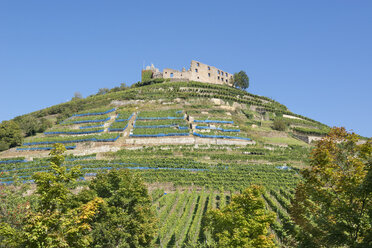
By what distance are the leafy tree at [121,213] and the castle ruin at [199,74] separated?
64.1 metres

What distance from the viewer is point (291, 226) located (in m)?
15.0

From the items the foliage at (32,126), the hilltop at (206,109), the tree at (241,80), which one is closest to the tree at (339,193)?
the hilltop at (206,109)

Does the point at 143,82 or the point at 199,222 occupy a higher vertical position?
the point at 143,82

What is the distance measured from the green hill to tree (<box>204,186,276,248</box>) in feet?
6.08

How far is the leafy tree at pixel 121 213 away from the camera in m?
19.4

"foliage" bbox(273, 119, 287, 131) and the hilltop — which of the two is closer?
the hilltop

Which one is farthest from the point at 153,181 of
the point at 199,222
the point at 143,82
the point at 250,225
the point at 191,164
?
the point at 143,82

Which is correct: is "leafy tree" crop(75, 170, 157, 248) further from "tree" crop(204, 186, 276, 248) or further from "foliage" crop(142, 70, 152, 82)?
"foliage" crop(142, 70, 152, 82)

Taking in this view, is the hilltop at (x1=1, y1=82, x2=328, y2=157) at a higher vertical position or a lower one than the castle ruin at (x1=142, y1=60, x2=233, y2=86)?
lower

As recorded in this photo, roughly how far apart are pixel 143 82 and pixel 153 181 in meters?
51.0

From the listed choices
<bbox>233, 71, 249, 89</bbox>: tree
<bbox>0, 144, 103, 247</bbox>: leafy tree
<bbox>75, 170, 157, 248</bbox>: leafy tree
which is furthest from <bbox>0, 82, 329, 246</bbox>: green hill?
<bbox>0, 144, 103, 247</bbox>: leafy tree

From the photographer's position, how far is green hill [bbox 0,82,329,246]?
113ft

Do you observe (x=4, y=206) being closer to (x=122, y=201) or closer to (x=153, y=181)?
(x=122, y=201)

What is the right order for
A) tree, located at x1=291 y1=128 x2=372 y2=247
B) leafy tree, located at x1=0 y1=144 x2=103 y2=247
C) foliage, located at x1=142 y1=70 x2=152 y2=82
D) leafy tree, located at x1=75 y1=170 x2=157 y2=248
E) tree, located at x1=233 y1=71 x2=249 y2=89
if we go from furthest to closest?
foliage, located at x1=142 y1=70 x2=152 y2=82, tree, located at x1=233 y1=71 x2=249 y2=89, leafy tree, located at x1=75 y1=170 x2=157 y2=248, tree, located at x1=291 y1=128 x2=372 y2=247, leafy tree, located at x1=0 y1=144 x2=103 y2=247
